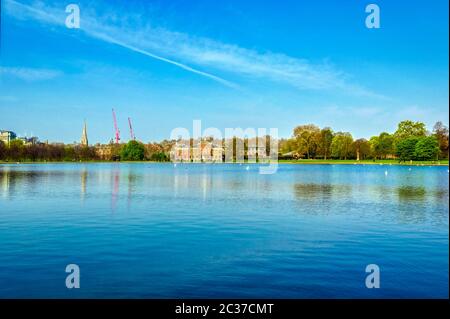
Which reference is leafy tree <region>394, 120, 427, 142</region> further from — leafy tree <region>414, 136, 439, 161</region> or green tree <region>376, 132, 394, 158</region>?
leafy tree <region>414, 136, 439, 161</region>

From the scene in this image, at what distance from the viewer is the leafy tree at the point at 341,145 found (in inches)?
6068

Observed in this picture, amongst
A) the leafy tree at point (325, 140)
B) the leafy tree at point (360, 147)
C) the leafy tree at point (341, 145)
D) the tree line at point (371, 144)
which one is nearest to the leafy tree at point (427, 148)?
the tree line at point (371, 144)

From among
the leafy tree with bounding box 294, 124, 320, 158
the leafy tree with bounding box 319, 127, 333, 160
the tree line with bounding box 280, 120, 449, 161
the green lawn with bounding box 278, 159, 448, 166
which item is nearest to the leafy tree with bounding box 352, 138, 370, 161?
the tree line with bounding box 280, 120, 449, 161

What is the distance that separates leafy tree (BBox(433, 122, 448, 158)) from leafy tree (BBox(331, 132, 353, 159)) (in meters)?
29.2

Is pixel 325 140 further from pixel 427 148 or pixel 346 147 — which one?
pixel 427 148

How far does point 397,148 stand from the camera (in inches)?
5659

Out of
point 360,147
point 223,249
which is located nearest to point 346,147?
point 360,147

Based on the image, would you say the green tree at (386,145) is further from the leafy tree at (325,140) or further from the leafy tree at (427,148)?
the leafy tree at (427,148)

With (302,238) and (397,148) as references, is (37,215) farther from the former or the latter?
(397,148)

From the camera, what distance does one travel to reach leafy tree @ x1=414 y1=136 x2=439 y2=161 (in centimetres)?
13400

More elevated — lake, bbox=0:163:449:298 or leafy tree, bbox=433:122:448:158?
leafy tree, bbox=433:122:448:158

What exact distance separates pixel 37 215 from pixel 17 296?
15503 millimetres
